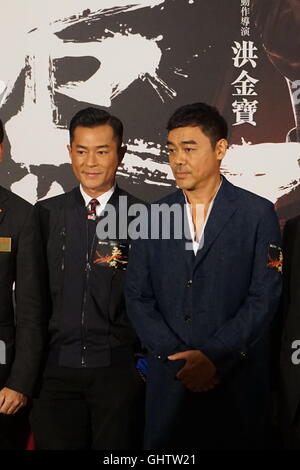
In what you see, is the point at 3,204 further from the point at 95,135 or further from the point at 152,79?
the point at 152,79

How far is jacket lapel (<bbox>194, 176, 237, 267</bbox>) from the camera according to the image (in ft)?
8.32

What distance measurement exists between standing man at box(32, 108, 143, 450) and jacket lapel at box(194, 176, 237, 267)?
0.38 m

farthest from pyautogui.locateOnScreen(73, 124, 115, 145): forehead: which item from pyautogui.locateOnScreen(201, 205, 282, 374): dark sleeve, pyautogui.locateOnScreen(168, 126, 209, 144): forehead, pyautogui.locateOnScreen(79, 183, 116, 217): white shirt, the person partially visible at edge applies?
the person partially visible at edge

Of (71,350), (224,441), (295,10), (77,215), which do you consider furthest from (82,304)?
(295,10)

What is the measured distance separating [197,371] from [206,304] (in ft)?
0.83

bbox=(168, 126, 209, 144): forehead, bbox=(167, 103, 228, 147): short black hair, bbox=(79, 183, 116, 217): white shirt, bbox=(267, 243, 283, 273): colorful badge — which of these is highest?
bbox=(167, 103, 228, 147): short black hair

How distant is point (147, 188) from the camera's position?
10.4 ft

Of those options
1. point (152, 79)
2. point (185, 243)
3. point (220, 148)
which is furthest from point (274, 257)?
point (152, 79)

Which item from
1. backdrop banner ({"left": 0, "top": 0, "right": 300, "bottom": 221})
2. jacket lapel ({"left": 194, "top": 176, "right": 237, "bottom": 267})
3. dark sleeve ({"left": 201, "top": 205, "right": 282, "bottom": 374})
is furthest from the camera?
backdrop banner ({"left": 0, "top": 0, "right": 300, "bottom": 221})

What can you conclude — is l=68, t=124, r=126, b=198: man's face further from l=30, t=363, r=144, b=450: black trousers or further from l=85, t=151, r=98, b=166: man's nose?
l=30, t=363, r=144, b=450: black trousers

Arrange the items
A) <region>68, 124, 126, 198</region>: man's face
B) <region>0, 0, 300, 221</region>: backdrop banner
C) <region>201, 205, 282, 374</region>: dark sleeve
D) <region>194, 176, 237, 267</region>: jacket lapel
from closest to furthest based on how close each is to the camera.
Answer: <region>201, 205, 282, 374</region>: dark sleeve < <region>194, 176, 237, 267</region>: jacket lapel < <region>68, 124, 126, 198</region>: man's face < <region>0, 0, 300, 221</region>: backdrop banner

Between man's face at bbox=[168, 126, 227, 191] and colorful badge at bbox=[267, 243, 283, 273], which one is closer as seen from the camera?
colorful badge at bbox=[267, 243, 283, 273]

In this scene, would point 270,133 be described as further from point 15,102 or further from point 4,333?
point 4,333

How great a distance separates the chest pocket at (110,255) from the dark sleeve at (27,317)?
242 mm
